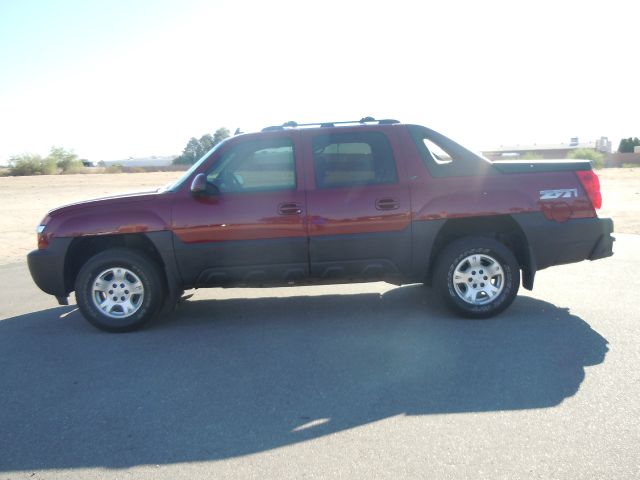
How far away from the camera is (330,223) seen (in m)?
6.40

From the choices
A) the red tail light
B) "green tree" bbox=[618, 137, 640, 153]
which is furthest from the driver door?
"green tree" bbox=[618, 137, 640, 153]

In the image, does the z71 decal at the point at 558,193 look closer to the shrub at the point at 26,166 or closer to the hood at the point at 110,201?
the hood at the point at 110,201

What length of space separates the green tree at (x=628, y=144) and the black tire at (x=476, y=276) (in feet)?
269

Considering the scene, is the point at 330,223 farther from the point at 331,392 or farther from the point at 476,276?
the point at 331,392

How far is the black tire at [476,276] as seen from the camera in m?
6.45

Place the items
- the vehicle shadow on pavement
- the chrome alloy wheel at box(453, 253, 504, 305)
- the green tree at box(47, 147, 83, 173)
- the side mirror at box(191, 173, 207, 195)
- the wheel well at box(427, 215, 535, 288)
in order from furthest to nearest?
the green tree at box(47, 147, 83, 173) → the wheel well at box(427, 215, 535, 288) → the chrome alloy wheel at box(453, 253, 504, 305) → the side mirror at box(191, 173, 207, 195) → the vehicle shadow on pavement

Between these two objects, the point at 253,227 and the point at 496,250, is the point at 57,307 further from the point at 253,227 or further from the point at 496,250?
the point at 496,250

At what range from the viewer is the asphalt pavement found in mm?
3674

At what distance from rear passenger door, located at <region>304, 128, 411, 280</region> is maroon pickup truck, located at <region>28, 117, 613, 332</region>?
0.01 m

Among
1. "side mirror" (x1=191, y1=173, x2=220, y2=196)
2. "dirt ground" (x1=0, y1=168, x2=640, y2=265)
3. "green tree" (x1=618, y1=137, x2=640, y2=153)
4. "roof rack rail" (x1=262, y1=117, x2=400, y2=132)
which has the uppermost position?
"roof rack rail" (x1=262, y1=117, x2=400, y2=132)

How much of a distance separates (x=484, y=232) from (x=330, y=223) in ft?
5.34

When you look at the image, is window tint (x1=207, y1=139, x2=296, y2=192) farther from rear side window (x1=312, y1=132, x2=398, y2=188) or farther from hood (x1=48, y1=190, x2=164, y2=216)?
hood (x1=48, y1=190, x2=164, y2=216)

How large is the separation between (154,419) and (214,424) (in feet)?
1.40

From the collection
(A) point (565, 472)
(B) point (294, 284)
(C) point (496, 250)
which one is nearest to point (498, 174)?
(C) point (496, 250)
